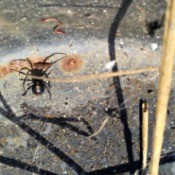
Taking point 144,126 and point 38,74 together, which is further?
point 38,74

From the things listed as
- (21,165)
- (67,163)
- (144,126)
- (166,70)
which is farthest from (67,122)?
(166,70)

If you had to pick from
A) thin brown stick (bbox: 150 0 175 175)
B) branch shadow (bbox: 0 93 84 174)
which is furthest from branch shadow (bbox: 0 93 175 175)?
thin brown stick (bbox: 150 0 175 175)

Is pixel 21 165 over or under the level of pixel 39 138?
under

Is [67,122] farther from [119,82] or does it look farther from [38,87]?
[119,82]

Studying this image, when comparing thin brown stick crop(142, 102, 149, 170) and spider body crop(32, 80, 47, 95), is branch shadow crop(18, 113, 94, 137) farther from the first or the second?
thin brown stick crop(142, 102, 149, 170)

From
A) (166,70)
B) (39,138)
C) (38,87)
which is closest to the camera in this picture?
(166,70)

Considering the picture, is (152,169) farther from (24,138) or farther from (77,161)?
(24,138)

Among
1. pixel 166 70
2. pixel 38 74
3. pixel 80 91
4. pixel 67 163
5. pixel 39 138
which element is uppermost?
pixel 166 70

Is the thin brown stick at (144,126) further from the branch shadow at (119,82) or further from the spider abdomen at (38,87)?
the spider abdomen at (38,87)
